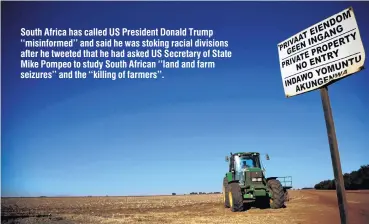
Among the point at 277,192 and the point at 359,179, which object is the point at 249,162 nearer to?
the point at 277,192

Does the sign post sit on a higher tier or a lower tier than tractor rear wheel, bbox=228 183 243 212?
higher

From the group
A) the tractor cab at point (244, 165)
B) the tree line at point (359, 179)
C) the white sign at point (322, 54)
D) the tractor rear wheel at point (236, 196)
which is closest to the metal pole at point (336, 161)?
the white sign at point (322, 54)

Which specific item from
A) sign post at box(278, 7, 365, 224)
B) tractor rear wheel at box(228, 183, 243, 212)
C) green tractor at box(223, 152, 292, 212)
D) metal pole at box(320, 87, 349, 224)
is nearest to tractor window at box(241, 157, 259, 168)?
green tractor at box(223, 152, 292, 212)

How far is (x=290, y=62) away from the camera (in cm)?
392

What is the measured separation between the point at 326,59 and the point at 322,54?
0.23ft

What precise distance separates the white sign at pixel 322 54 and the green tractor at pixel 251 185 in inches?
602

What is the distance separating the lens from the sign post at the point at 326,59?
3359 mm

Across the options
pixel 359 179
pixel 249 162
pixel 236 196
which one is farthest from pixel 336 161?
pixel 359 179

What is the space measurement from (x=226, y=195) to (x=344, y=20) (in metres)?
19.6

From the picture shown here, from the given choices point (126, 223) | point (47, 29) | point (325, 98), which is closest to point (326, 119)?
point (325, 98)

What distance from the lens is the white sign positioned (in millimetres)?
3363

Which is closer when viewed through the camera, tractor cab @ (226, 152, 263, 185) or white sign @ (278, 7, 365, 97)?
white sign @ (278, 7, 365, 97)

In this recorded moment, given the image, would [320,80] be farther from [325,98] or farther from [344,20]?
→ [344,20]

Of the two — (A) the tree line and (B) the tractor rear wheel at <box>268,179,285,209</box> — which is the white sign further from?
(A) the tree line
